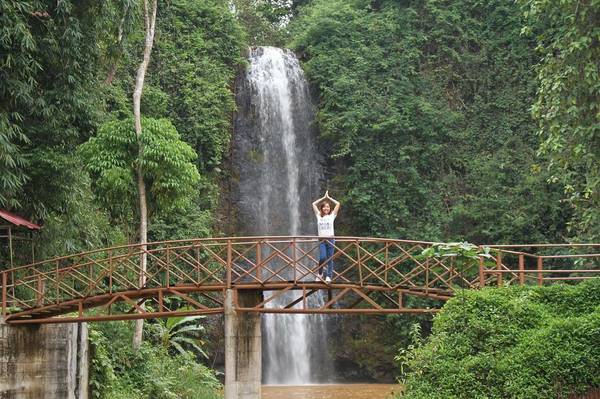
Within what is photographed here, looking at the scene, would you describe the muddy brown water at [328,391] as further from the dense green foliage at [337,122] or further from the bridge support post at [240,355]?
the bridge support post at [240,355]

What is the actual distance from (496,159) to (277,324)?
352 inches

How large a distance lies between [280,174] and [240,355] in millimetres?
12592

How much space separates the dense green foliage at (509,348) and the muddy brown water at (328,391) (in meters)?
8.05

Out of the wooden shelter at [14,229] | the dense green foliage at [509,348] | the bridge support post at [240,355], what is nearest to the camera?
the dense green foliage at [509,348]

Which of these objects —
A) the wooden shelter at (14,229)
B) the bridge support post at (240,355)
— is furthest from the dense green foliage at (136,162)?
the bridge support post at (240,355)

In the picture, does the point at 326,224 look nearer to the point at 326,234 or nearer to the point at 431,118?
the point at 326,234

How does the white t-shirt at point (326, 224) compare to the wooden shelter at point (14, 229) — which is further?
the wooden shelter at point (14, 229)

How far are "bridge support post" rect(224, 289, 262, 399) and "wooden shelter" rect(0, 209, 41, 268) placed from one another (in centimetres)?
486

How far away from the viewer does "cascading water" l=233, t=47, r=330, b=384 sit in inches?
944

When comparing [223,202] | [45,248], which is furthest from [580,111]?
[223,202]

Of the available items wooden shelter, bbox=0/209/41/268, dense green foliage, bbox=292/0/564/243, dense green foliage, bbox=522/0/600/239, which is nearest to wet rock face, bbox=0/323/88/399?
wooden shelter, bbox=0/209/41/268

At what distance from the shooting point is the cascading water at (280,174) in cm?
2397

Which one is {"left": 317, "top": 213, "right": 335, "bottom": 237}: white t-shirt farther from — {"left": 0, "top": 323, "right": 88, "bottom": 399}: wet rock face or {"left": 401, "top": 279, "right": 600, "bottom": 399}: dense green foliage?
{"left": 0, "top": 323, "right": 88, "bottom": 399}: wet rock face

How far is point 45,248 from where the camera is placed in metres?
19.6
